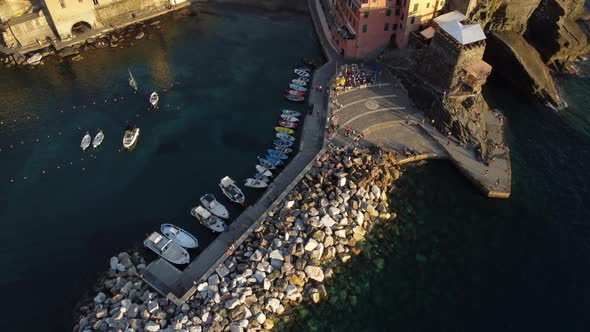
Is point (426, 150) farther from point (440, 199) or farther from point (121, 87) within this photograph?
point (121, 87)

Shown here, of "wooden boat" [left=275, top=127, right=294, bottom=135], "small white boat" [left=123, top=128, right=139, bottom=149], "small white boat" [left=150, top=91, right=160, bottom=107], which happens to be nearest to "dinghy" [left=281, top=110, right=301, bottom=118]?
"wooden boat" [left=275, top=127, right=294, bottom=135]

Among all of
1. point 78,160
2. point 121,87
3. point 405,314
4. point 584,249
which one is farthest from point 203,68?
point 584,249

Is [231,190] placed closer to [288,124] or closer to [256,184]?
[256,184]

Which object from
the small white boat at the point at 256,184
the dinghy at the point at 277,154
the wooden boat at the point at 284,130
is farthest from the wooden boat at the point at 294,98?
the small white boat at the point at 256,184

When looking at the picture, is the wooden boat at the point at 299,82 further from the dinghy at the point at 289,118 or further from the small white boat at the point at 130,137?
the small white boat at the point at 130,137

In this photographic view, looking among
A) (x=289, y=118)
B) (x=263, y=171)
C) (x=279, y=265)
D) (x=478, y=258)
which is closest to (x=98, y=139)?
(x=263, y=171)
